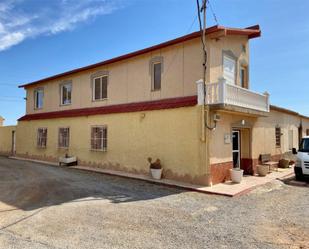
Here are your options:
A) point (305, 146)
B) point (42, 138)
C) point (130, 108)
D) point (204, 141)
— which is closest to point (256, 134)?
point (305, 146)

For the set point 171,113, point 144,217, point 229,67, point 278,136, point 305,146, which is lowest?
point 144,217

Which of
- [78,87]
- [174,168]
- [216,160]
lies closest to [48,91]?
[78,87]

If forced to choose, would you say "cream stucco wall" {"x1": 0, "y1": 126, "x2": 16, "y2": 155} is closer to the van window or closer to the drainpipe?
the drainpipe

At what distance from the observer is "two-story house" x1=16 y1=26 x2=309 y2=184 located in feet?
35.8

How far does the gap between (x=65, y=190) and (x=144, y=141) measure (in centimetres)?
445

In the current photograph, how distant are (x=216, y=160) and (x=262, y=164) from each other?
15.4ft

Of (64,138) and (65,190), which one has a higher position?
(64,138)

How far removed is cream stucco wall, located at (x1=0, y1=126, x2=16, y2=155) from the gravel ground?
14973 mm

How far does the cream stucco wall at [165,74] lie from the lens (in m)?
11.8

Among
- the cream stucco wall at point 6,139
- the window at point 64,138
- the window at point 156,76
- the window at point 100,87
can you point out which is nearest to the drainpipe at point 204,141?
the window at point 156,76

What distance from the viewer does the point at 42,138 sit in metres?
19.8

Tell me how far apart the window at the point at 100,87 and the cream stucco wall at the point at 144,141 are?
136 cm

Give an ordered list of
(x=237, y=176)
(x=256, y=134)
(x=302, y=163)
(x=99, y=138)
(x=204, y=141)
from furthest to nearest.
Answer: (x=99, y=138), (x=256, y=134), (x=302, y=163), (x=237, y=176), (x=204, y=141)

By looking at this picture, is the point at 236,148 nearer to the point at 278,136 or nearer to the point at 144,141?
the point at 144,141
